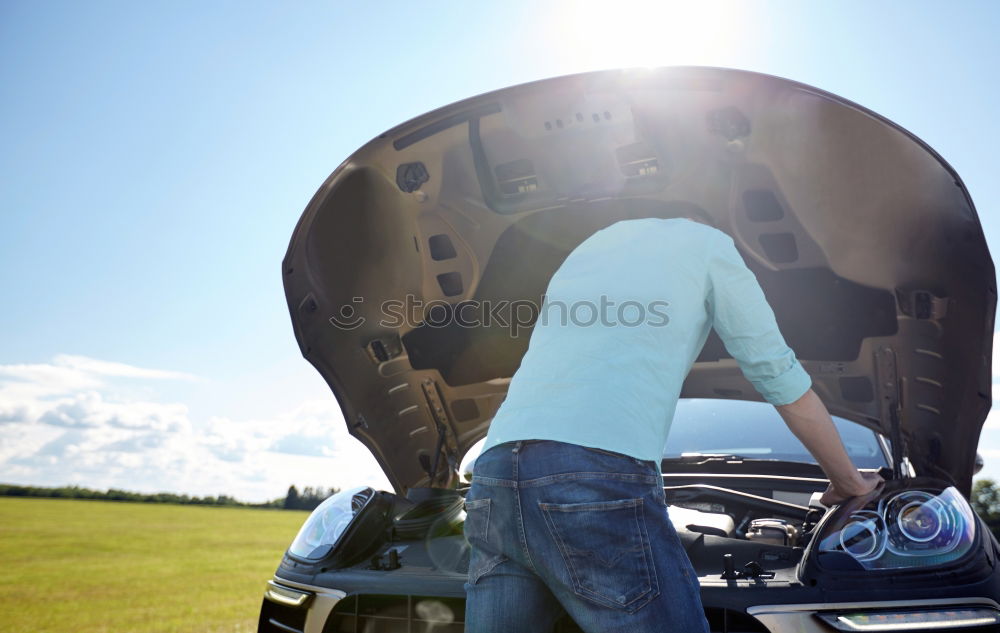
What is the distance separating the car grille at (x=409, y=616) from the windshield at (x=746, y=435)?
5.53 feet

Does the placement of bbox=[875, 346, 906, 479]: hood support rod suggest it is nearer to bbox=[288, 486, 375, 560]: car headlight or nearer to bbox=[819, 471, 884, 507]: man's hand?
bbox=[819, 471, 884, 507]: man's hand

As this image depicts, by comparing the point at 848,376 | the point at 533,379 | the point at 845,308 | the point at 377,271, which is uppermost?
the point at 377,271

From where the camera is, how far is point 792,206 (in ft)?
9.22

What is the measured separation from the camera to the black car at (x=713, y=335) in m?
2.11

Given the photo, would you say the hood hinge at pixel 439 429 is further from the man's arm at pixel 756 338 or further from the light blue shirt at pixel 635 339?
the man's arm at pixel 756 338

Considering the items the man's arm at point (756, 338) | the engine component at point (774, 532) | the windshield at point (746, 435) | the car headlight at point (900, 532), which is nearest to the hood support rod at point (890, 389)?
the windshield at point (746, 435)

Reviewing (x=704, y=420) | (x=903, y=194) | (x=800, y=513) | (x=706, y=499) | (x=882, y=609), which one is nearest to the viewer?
(x=882, y=609)

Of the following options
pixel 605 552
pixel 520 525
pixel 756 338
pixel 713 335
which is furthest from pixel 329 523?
pixel 713 335

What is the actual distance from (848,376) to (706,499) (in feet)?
3.00

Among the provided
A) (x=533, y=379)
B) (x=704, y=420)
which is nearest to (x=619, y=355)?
(x=533, y=379)

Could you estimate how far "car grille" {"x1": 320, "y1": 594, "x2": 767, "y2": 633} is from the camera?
1934mm

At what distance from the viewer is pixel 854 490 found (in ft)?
6.52

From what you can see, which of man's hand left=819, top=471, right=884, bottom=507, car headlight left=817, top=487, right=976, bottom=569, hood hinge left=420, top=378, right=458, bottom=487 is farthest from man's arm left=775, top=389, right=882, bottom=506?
hood hinge left=420, top=378, right=458, bottom=487

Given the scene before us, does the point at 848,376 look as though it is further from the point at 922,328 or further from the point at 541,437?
the point at 541,437
